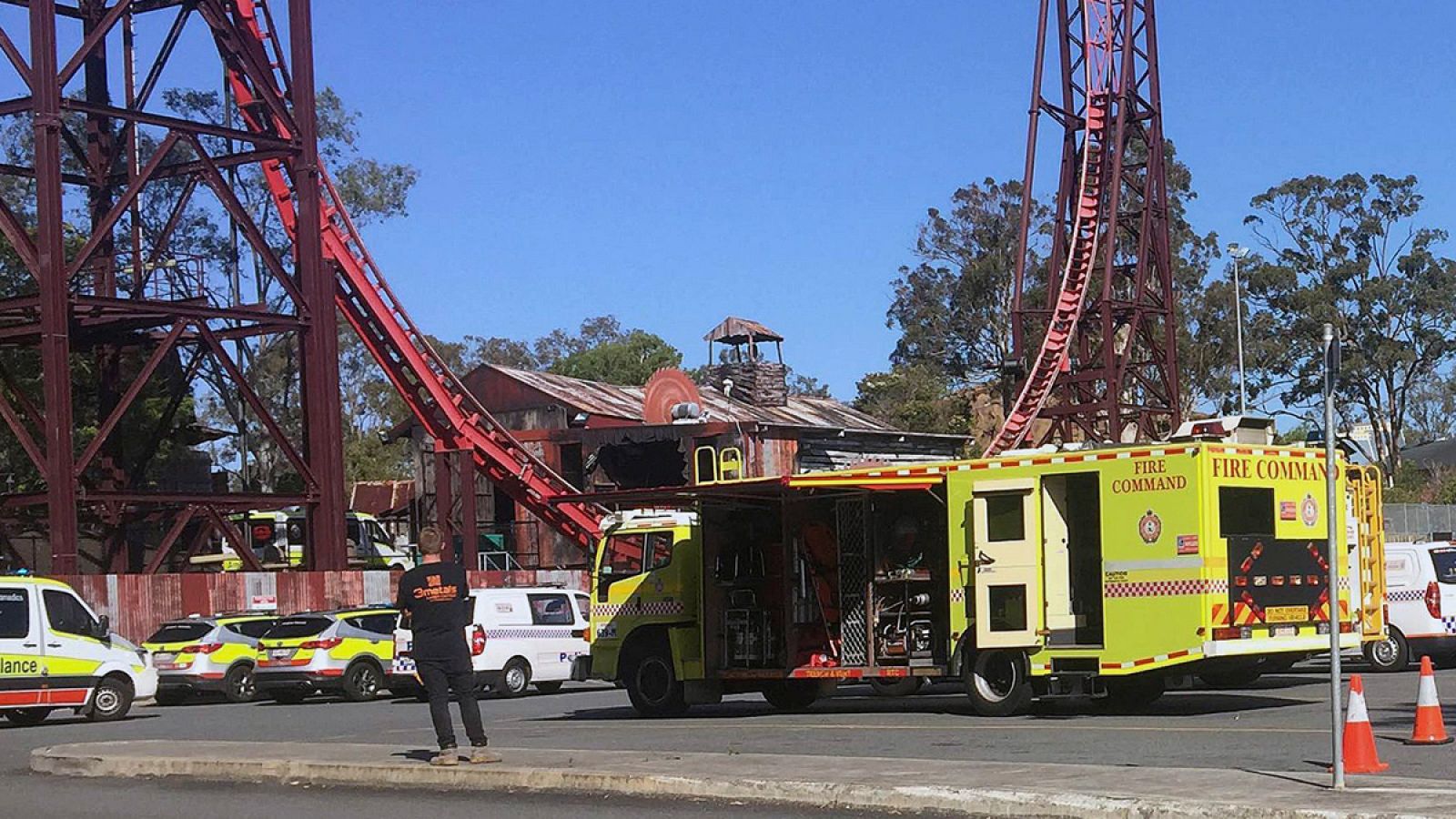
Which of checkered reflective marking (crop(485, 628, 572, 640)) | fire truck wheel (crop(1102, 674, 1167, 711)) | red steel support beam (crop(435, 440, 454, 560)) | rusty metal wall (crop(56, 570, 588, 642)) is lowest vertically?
fire truck wheel (crop(1102, 674, 1167, 711))

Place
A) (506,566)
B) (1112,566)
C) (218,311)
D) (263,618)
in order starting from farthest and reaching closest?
(506,566) < (218,311) < (263,618) < (1112,566)

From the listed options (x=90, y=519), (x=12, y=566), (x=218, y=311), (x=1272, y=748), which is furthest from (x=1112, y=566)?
(x=12, y=566)

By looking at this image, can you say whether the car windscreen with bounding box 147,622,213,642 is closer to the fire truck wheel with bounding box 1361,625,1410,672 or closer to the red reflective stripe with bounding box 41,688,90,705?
the red reflective stripe with bounding box 41,688,90,705

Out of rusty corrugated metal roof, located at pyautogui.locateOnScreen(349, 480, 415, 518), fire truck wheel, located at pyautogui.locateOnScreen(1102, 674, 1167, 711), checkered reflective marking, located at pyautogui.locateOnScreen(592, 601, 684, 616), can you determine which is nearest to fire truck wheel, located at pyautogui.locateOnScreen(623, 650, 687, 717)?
checkered reflective marking, located at pyautogui.locateOnScreen(592, 601, 684, 616)

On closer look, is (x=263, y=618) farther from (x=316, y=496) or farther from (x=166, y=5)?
(x=166, y=5)

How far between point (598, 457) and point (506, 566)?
4.43 meters

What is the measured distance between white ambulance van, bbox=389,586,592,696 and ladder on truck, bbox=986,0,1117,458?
60.9 feet

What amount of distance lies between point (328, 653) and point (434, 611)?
1661cm

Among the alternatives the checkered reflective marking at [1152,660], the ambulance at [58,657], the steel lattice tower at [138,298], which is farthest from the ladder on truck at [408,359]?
the checkered reflective marking at [1152,660]

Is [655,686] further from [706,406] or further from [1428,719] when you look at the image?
[706,406]

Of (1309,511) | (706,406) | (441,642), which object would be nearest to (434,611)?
(441,642)

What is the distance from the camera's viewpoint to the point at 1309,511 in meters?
19.9

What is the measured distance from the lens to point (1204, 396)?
76.4 metres

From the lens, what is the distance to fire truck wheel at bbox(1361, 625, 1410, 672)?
26094mm
